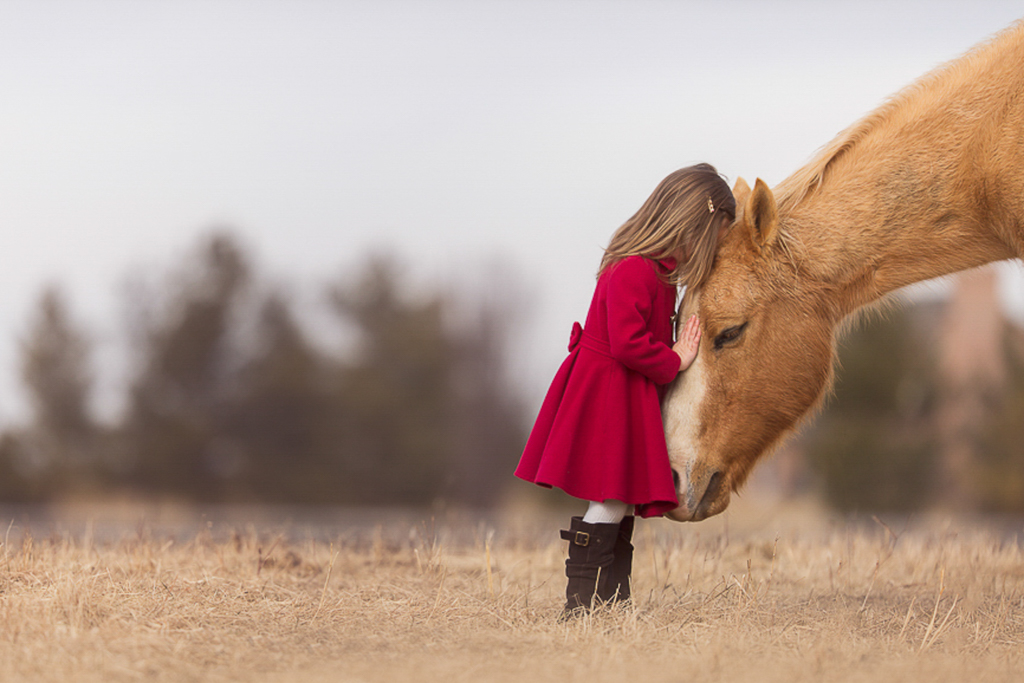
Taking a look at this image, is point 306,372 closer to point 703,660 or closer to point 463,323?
point 463,323

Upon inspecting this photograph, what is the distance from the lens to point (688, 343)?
12.7 ft

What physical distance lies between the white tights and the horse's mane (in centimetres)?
155

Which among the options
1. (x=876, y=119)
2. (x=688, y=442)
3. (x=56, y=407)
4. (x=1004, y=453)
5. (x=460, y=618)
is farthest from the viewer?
(x=56, y=407)

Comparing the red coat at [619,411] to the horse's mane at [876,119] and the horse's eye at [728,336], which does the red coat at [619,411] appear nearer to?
the horse's eye at [728,336]

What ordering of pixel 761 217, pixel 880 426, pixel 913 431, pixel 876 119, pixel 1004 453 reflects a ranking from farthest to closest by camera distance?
pixel 913 431 → pixel 1004 453 → pixel 880 426 → pixel 876 119 → pixel 761 217

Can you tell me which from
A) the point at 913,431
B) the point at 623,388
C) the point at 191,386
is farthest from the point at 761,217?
the point at 191,386

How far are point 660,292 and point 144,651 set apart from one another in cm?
236

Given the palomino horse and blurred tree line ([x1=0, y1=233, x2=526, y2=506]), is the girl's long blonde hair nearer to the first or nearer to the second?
the palomino horse

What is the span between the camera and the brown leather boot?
3729mm

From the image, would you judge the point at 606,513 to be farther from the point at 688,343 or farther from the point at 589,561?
the point at 688,343

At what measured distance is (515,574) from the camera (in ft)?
16.5

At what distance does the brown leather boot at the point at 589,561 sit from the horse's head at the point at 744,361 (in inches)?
13.6

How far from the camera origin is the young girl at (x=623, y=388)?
3.71 metres

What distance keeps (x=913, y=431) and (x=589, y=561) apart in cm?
2103
